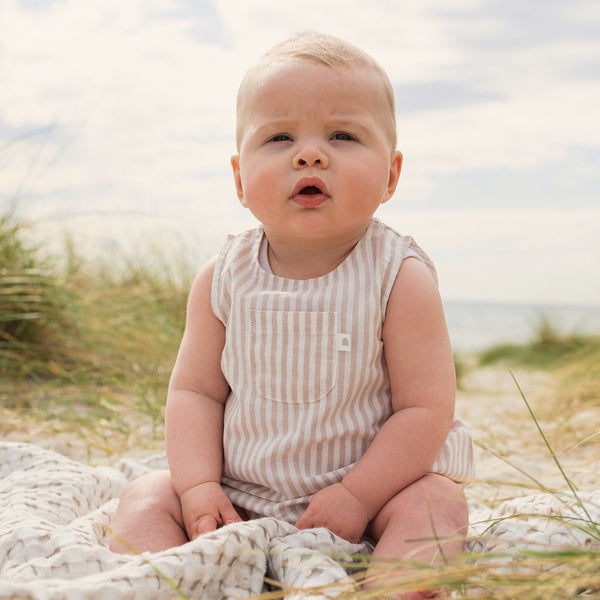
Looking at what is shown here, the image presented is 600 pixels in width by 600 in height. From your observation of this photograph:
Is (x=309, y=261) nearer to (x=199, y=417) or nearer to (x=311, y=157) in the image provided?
(x=311, y=157)

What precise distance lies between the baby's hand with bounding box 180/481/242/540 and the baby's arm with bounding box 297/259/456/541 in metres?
0.18

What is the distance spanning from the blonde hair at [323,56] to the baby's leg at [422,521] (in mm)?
824

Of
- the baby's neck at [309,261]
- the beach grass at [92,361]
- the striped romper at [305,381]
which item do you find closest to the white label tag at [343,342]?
the striped romper at [305,381]

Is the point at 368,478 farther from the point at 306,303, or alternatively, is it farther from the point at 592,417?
the point at 592,417

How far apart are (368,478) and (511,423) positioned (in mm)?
2219

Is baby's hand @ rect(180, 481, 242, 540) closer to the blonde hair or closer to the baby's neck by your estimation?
the baby's neck

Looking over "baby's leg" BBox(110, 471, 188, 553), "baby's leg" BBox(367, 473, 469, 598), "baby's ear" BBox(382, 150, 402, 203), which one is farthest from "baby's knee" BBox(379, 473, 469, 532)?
"baby's ear" BBox(382, 150, 402, 203)

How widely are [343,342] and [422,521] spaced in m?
0.42

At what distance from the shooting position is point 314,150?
1562 mm

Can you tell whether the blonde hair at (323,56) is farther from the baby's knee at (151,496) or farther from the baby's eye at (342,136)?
the baby's knee at (151,496)

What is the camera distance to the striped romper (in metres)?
1.64

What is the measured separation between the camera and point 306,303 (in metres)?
1.67

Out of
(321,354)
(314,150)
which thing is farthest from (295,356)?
(314,150)

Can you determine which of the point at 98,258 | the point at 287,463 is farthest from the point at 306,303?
the point at 98,258
